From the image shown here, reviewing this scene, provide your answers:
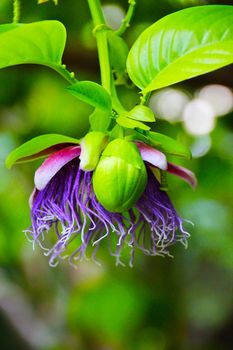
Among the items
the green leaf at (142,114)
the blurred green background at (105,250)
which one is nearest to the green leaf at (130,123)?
the green leaf at (142,114)

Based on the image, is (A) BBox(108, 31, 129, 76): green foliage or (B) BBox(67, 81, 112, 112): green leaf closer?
(B) BBox(67, 81, 112, 112): green leaf

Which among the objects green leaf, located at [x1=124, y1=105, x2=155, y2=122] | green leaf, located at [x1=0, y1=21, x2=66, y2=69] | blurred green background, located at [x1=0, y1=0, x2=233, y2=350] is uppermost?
green leaf, located at [x1=0, y1=21, x2=66, y2=69]

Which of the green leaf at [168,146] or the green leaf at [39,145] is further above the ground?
A: the green leaf at [39,145]

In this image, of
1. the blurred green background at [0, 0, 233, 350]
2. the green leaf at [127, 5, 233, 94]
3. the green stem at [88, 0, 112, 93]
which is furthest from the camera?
the blurred green background at [0, 0, 233, 350]

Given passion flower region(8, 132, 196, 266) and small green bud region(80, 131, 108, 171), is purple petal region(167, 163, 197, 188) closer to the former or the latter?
passion flower region(8, 132, 196, 266)

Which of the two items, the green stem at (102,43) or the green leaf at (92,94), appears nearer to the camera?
the green leaf at (92,94)

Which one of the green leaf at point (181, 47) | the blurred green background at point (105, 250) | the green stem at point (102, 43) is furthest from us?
the blurred green background at point (105, 250)

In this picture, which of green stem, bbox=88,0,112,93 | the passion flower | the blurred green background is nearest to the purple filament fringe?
the passion flower

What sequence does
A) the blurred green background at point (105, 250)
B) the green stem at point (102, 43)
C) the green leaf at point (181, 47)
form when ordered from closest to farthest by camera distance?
1. the green leaf at point (181, 47)
2. the green stem at point (102, 43)
3. the blurred green background at point (105, 250)

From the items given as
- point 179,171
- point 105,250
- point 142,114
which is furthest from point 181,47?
point 105,250

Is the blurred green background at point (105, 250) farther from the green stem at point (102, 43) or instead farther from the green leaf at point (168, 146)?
the green leaf at point (168, 146)
